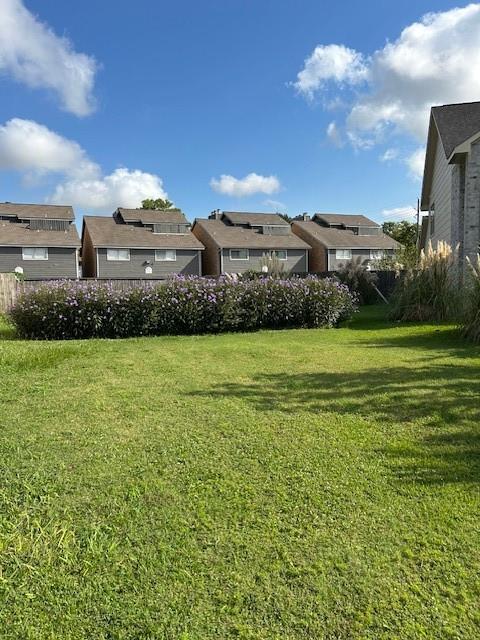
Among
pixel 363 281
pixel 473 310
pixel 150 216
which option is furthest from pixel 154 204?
pixel 473 310

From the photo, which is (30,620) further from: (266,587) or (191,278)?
(191,278)

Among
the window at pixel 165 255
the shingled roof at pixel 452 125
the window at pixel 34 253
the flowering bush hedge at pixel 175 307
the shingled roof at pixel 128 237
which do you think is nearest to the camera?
the flowering bush hedge at pixel 175 307

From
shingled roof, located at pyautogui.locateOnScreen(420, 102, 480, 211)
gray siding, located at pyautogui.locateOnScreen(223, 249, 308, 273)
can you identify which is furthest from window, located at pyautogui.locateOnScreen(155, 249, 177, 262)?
shingled roof, located at pyautogui.locateOnScreen(420, 102, 480, 211)

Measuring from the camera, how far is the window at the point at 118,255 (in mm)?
29664

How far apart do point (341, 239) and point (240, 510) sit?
1398 inches

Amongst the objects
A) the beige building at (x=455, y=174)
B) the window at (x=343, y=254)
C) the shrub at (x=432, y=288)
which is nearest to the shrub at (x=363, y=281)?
the beige building at (x=455, y=174)

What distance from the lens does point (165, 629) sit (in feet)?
5.43

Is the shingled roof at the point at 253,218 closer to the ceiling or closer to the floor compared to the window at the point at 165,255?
closer to the ceiling

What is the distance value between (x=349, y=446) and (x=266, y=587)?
1.44 m

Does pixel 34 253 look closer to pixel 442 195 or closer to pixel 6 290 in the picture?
pixel 6 290

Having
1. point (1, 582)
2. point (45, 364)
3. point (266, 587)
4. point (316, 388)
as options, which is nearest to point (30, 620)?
point (1, 582)

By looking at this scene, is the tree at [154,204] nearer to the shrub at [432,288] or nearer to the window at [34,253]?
the window at [34,253]

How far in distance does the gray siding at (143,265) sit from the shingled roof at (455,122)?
17.9m

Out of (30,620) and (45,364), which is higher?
(45,364)
